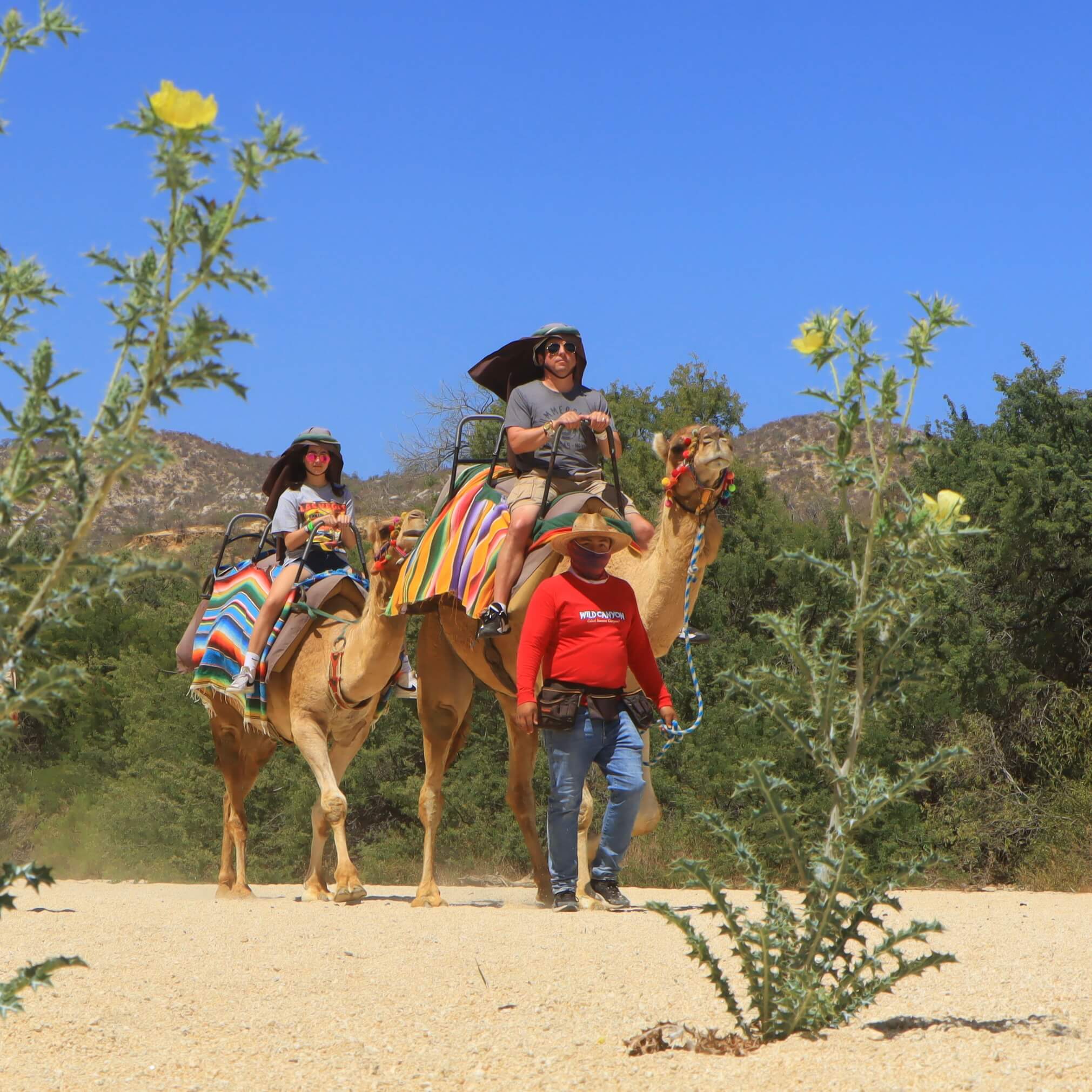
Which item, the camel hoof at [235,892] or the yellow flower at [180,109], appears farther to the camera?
the camel hoof at [235,892]

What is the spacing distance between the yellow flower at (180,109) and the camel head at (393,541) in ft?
24.1

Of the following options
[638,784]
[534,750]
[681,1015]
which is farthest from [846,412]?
[534,750]

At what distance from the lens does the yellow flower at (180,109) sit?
3.23 metres

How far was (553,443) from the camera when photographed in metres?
9.44

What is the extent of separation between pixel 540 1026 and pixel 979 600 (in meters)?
11.9

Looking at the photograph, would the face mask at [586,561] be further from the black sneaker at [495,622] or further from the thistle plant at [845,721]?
the thistle plant at [845,721]

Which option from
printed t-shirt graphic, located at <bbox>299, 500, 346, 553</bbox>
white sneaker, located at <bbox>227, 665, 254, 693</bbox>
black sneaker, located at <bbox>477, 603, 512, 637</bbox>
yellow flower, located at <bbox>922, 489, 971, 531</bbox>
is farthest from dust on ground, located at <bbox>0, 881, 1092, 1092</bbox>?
printed t-shirt graphic, located at <bbox>299, 500, 346, 553</bbox>

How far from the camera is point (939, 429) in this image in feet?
64.0

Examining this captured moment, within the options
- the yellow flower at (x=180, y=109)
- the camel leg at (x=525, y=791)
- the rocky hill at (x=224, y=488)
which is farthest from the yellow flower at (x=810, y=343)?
the rocky hill at (x=224, y=488)

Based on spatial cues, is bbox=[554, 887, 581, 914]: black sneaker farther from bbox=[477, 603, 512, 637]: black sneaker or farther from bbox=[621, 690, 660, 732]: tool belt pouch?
bbox=[477, 603, 512, 637]: black sneaker

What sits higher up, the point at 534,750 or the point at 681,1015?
the point at 534,750

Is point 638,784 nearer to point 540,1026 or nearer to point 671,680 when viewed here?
point 540,1026

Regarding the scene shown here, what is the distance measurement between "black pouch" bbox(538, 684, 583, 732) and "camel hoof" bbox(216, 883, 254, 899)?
4554 mm

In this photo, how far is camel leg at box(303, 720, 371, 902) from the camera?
10906mm
